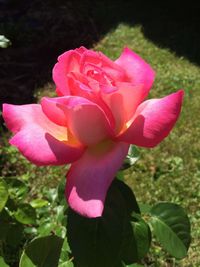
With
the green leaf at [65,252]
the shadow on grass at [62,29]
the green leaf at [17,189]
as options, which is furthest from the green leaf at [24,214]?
the shadow on grass at [62,29]

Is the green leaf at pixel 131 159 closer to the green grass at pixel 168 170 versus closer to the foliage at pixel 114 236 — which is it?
the foliage at pixel 114 236

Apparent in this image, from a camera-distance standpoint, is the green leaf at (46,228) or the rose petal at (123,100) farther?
the green leaf at (46,228)

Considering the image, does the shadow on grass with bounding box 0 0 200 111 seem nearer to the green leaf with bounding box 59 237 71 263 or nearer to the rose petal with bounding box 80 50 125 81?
the green leaf with bounding box 59 237 71 263

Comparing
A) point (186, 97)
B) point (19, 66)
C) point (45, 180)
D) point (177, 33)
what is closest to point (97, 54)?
point (45, 180)

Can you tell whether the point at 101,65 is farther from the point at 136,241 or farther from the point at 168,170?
the point at 168,170

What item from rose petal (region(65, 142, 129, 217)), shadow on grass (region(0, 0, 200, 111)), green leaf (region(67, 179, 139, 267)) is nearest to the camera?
rose petal (region(65, 142, 129, 217))

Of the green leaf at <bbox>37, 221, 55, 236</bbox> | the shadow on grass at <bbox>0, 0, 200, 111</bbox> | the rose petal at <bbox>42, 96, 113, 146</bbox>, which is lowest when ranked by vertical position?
the shadow on grass at <bbox>0, 0, 200, 111</bbox>

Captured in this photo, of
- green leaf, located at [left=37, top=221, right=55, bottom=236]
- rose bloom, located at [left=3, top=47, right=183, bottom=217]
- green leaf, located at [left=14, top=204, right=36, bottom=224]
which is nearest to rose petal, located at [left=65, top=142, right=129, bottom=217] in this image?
rose bloom, located at [left=3, top=47, right=183, bottom=217]
